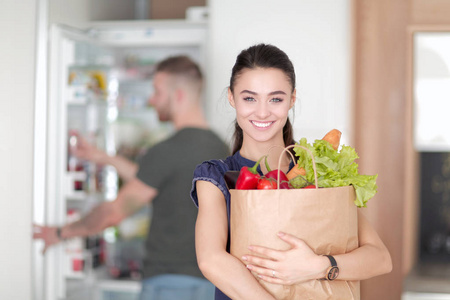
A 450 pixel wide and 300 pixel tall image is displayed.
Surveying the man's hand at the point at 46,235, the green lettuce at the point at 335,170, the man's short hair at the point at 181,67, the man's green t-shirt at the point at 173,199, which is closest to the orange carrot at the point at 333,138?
the green lettuce at the point at 335,170

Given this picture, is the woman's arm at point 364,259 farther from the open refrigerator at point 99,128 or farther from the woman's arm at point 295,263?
the open refrigerator at point 99,128

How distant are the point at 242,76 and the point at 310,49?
1.44 meters

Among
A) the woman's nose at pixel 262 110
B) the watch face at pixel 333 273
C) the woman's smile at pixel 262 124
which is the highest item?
the woman's nose at pixel 262 110

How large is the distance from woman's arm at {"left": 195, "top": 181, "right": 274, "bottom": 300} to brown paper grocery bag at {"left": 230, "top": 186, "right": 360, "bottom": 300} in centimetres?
3

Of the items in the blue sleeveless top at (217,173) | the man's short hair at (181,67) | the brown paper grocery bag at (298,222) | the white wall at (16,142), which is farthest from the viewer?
Result: the man's short hair at (181,67)

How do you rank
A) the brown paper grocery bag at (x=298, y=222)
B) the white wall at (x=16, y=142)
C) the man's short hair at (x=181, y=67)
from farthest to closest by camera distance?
the man's short hair at (x=181, y=67), the white wall at (x=16, y=142), the brown paper grocery bag at (x=298, y=222)

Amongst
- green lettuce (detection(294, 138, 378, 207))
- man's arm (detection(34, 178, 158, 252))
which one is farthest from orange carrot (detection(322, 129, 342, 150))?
man's arm (detection(34, 178, 158, 252))

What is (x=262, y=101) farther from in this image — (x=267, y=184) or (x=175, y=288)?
(x=175, y=288)

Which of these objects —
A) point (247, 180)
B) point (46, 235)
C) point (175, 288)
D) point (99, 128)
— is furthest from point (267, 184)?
point (99, 128)

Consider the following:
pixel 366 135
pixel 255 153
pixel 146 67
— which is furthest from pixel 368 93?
pixel 255 153

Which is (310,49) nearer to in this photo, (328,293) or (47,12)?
(47,12)

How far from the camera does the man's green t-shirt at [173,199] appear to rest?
94.5 inches

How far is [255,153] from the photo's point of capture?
1.38 metres

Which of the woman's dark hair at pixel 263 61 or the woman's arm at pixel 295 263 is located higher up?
the woman's dark hair at pixel 263 61
